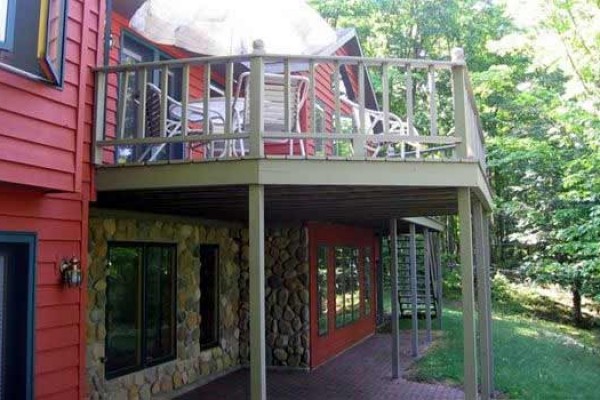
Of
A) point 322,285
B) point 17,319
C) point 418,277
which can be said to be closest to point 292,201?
point 17,319

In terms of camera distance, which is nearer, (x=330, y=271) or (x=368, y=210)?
(x=368, y=210)

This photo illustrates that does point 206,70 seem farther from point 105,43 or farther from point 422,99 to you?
point 422,99

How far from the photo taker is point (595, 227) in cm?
1364

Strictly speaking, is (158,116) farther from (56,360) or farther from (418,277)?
(418,277)

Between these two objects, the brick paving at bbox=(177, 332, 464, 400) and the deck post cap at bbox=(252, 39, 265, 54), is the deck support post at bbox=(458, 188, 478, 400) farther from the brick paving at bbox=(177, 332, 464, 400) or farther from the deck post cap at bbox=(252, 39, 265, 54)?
the brick paving at bbox=(177, 332, 464, 400)

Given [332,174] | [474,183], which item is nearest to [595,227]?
[474,183]

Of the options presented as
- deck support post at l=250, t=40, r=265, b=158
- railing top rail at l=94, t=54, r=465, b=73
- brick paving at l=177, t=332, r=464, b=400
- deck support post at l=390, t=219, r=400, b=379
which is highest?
railing top rail at l=94, t=54, r=465, b=73

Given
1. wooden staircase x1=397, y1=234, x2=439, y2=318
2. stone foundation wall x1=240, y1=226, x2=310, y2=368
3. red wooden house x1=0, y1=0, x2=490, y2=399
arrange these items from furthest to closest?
wooden staircase x1=397, y1=234, x2=439, y2=318, stone foundation wall x1=240, y1=226, x2=310, y2=368, red wooden house x1=0, y1=0, x2=490, y2=399

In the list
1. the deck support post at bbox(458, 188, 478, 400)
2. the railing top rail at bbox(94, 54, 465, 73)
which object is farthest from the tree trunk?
the railing top rail at bbox(94, 54, 465, 73)

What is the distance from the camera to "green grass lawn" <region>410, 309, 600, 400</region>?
863cm

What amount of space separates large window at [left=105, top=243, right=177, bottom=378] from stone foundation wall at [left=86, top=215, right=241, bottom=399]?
0.11 m


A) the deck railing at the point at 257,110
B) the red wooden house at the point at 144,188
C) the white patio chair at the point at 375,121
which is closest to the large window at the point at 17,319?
the red wooden house at the point at 144,188

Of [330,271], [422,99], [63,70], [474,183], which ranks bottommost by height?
[330,271]

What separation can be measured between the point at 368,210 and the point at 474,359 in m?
3.17
